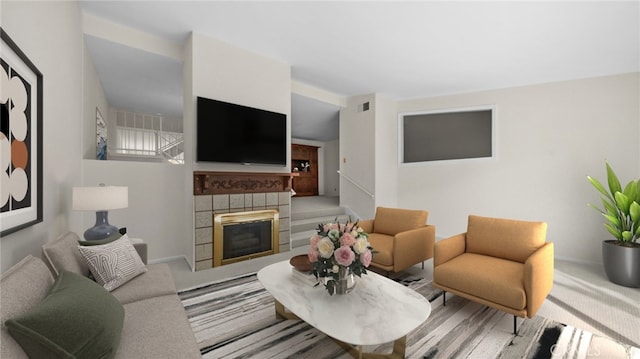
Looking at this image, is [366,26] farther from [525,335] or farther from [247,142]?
[525,335]

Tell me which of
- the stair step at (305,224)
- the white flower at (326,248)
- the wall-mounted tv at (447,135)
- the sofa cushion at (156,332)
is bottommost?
the stair step at (305,224)

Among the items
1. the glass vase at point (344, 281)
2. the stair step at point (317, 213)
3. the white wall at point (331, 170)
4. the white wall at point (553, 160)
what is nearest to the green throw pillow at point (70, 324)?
the glass vase at point (344, 281)

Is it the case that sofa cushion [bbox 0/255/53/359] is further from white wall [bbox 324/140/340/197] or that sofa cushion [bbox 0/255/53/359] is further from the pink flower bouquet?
white wall [bbox 324/140/340/197]

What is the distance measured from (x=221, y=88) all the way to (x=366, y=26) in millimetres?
1961

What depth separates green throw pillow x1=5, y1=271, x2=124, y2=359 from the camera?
901 millimetres

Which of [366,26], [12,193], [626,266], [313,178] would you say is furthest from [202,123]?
[313,178]

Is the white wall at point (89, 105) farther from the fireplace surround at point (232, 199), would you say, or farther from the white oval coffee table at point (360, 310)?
the white oval coffee table at point (360, 310)

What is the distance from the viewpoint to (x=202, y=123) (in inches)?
127

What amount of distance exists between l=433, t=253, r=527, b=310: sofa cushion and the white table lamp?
118 inches

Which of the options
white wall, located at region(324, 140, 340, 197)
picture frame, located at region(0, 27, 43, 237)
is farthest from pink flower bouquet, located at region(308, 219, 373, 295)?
white wall, located at region(324, 140, 340, 197)

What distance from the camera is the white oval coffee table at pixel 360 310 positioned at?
138cm

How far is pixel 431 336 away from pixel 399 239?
104 cm

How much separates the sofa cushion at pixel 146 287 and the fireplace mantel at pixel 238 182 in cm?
135

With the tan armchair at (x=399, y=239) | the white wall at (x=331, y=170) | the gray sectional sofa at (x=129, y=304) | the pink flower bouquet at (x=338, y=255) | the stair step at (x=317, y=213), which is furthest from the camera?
the white wall at (x=331, y=170)
